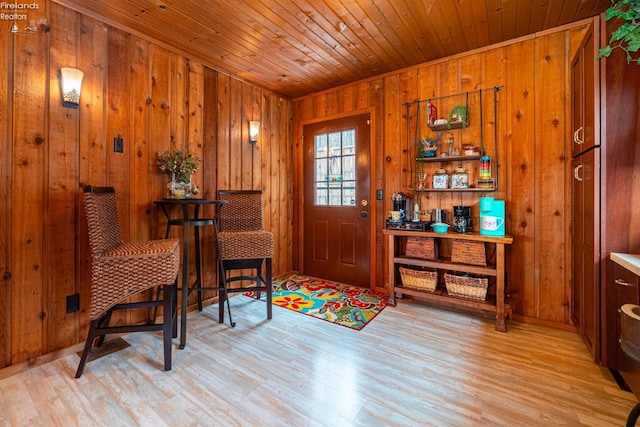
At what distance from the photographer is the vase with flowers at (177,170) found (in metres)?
2.46

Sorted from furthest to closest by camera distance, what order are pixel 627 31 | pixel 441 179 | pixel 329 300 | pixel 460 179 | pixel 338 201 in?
pixel 338 201
pixel 329 300
pixel 441 179
pixel 460 179
pixel 627 31

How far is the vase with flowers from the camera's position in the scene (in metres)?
2.46

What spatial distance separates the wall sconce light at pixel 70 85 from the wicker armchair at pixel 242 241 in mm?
1260

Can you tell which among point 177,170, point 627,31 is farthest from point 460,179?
point 177,170

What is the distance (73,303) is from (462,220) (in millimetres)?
3247

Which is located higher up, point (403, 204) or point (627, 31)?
point (627, 31)

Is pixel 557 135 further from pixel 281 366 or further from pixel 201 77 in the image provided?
pixel 201 77

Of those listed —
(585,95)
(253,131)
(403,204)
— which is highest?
(253,131)

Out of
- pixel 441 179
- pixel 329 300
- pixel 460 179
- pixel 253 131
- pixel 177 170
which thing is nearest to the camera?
pixel 177 170

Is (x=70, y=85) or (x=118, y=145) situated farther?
(x=118, y=145)

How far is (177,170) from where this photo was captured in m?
2.47

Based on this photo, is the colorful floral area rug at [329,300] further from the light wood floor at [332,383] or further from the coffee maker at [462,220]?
the coffee maker at [462,220]

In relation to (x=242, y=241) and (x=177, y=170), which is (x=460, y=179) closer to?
(x=242, y=241)

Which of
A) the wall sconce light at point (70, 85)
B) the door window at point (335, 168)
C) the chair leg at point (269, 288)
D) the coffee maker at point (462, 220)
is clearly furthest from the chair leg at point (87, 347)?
the coffee maker at point (462, 220)
